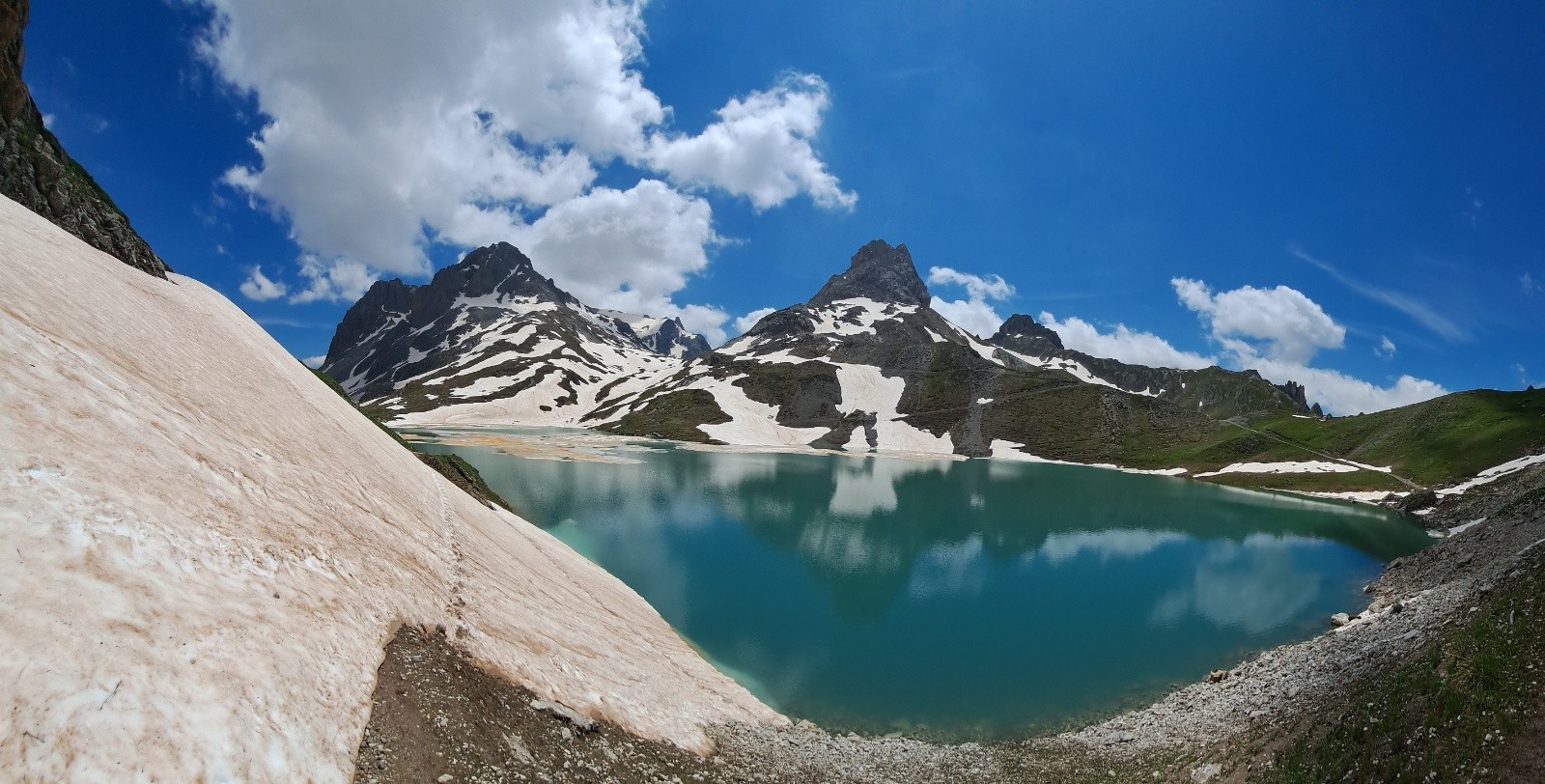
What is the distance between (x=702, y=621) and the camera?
98.7ft

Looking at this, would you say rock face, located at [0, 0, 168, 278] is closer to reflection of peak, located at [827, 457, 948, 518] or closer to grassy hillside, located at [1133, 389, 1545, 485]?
reflection of peak, located at [827, 457, 948, 518]

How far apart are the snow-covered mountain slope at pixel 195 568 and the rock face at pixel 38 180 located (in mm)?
9589

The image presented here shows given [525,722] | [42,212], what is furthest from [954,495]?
[42,212]

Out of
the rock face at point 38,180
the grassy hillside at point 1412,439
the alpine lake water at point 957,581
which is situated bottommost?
the alpine lake water at point 957,581

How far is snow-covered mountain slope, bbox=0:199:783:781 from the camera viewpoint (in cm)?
590

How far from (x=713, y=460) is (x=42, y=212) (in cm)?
8973

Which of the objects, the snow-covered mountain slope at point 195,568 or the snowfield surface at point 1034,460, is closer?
the snow-covered mountain slope at point 195,568

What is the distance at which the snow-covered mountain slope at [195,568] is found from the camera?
19.4 feet

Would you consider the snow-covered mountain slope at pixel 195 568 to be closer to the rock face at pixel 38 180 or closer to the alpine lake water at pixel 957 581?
the rock face at pixel 38 180

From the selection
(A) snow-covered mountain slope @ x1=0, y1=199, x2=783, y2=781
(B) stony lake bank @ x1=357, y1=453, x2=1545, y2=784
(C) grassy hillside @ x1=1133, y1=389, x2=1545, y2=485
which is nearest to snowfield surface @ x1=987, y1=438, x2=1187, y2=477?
(C) grassy hillside @ x1=1133, y1=389, x2=1545, y2=485

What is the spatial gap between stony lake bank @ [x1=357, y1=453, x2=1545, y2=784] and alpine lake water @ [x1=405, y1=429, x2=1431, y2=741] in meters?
3.61

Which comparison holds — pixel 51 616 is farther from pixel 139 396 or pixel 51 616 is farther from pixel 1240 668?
pixel 1240 668

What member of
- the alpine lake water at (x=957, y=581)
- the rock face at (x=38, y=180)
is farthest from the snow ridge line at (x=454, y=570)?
the rock face at (x=38, y=180)

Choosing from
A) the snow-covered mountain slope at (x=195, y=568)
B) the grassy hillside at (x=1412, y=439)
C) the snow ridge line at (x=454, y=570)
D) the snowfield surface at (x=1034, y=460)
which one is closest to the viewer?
the snow-covered mountain slope at (x=195, y=568)
